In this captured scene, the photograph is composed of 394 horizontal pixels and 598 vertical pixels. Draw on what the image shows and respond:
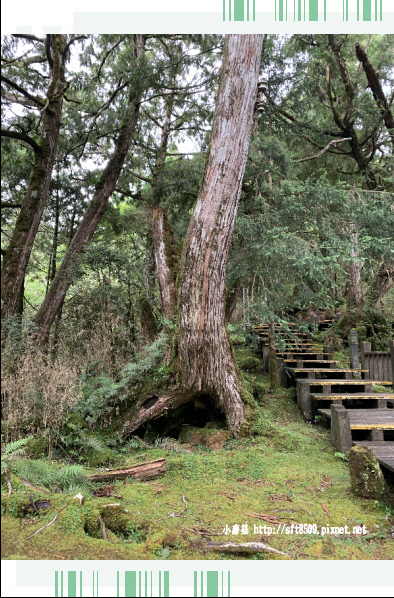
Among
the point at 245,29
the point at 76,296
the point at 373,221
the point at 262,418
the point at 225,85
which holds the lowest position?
the point at 262,418

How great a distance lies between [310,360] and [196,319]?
4.36 metres

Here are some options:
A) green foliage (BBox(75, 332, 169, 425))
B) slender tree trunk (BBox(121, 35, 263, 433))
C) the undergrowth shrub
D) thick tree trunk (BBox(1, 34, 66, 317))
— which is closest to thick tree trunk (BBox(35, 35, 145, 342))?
thick tree trunk (BBox(1, 34, 66, 317))

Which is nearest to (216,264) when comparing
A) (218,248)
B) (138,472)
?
(218,248)

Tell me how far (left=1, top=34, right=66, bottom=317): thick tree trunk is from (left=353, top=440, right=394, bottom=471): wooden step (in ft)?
18.8

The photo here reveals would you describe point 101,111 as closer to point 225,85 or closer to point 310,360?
point 225,85

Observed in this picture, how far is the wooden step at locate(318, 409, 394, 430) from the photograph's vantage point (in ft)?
17.5

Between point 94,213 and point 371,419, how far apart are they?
729 centimetres

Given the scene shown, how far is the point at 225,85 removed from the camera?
20.1 feet

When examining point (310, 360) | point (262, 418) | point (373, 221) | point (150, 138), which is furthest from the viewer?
point (150, 138)

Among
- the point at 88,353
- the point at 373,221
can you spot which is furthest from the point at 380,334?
the point at 88,353

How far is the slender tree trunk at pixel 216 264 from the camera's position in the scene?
573cm

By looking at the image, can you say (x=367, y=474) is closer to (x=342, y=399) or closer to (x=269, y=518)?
(x=269, y=518)

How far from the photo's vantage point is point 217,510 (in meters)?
3.65

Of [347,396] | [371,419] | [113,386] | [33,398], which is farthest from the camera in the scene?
[347,396]
